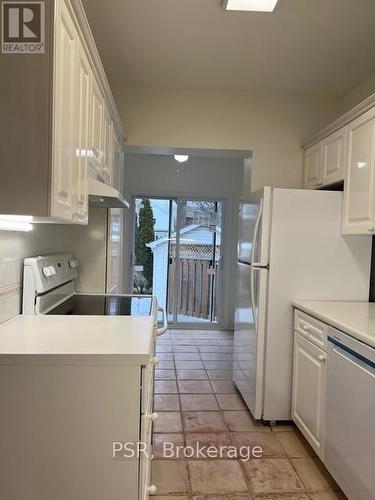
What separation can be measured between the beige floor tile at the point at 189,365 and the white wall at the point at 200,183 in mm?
1658

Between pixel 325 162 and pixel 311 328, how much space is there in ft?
4.36

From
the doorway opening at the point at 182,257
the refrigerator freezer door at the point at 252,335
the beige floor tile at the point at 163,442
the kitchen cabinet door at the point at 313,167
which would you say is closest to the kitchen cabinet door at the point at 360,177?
the kitchen cabinet door at the point at 313,167

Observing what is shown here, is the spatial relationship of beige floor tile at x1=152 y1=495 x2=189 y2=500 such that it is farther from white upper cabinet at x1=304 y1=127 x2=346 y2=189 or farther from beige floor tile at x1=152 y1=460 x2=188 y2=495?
white upper cabinet at x1=304 y1=127 x2=346 y2=189

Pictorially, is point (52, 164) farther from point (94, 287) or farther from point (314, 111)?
point (314, 111)

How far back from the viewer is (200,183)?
18.1 feet

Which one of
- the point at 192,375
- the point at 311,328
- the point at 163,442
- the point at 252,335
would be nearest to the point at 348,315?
the point at 311,328

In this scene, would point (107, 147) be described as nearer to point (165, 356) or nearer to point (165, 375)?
point (165, 375)

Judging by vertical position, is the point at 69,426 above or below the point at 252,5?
below

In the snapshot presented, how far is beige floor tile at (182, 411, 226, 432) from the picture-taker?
2.67m

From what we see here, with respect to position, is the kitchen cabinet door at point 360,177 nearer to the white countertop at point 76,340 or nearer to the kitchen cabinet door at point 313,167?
the kitchen cabinet door at point 313,167

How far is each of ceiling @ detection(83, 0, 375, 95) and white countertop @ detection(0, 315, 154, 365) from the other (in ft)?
5.86

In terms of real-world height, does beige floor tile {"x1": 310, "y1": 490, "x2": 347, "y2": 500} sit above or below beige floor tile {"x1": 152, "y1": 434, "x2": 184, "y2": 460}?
below

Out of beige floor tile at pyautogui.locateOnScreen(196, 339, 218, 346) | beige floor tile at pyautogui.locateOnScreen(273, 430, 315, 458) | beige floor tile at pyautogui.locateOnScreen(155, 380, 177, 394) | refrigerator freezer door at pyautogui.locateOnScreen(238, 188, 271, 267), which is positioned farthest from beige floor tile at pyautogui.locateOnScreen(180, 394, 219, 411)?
beige floor tile at pyautogui.locateOnScreen(196, 339, 218, 346)

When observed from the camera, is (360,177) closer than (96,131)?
No
